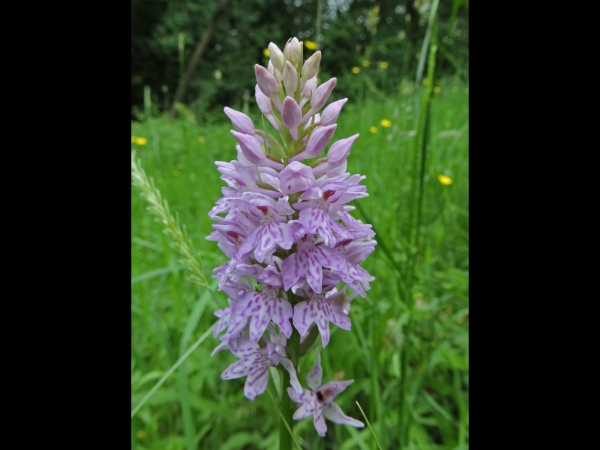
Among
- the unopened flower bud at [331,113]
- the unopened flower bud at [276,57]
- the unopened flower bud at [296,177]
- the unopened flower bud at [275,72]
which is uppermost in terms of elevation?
the unopened flower bud at [276,57]

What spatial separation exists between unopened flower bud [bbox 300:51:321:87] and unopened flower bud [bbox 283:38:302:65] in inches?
0.8

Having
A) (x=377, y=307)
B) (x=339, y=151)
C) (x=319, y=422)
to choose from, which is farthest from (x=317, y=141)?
(x=377, y=307)

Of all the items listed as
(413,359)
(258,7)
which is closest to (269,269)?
(413,359)

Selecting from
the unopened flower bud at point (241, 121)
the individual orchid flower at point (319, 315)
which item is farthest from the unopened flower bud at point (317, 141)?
the individual orchid flower at point (319, 315)

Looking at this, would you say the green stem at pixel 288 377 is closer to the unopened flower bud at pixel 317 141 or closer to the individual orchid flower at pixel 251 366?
the individual orchid flower at pixel 251 366

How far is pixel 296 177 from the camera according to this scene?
2.84 ft

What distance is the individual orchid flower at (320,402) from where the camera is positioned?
2.78 ft

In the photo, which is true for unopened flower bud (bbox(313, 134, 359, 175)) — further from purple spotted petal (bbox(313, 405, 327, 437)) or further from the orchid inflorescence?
purple spotted petal (bbox(313, 405, 327, 437))

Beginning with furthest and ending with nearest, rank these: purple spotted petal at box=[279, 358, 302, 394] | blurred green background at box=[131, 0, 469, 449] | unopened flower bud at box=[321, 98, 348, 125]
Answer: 1. blurred green background at box=[131, 0, 469, 449]
2. unopened flower bud at box=[321, 98, 348, 125]
3. purple spotted petal at box=[279, 358, 302, 394]

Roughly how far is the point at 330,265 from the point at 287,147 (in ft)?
0.87

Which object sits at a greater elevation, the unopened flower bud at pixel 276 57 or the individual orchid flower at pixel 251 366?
the unopened flower bud at pixel 276 57

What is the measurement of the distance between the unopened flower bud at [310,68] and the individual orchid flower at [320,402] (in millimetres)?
578

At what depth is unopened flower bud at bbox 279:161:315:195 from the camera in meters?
0.86

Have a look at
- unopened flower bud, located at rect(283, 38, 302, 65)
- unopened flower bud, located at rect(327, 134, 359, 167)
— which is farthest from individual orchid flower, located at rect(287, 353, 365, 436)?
unopened flower bud, located at rect(283, 38, 302, 65)
